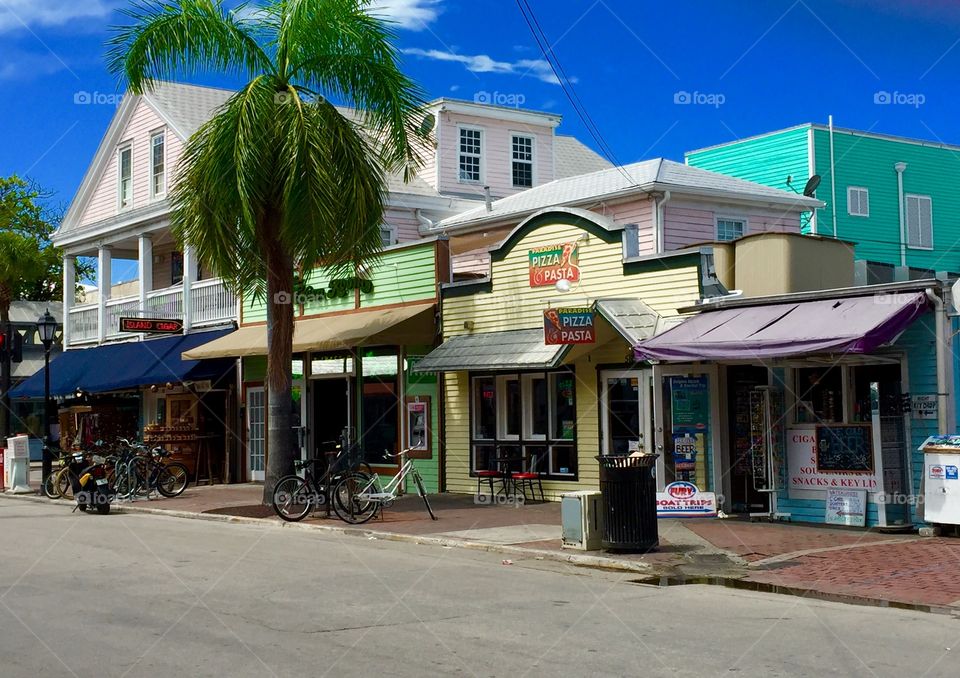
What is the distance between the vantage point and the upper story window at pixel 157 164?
30.5m

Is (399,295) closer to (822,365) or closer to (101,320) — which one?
(822,365)

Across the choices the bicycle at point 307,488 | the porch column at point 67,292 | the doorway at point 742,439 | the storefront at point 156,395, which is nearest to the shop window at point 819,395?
the doorway at point 742,439

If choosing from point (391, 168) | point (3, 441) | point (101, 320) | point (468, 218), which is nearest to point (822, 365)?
point (391, 168)

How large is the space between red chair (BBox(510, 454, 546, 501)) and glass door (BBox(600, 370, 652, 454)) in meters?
1.47

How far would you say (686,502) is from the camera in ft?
53.2

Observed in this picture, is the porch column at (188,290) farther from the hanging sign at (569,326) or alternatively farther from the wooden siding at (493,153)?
the hanging sign at (569,326)

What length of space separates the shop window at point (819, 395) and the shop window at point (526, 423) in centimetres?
443

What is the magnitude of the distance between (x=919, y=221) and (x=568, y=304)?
1804cm

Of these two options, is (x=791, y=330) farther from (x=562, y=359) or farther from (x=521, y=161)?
(x=521, y=161)

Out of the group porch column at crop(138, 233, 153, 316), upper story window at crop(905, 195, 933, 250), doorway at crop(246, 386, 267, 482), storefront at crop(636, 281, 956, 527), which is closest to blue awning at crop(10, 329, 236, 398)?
doorway at crop(246, 386, 267, 482)

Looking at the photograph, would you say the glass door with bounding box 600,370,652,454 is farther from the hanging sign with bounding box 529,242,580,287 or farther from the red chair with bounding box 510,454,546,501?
the hanging sign with bounding box 529,242,580,287

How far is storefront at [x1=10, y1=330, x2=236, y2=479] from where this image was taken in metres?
26.2

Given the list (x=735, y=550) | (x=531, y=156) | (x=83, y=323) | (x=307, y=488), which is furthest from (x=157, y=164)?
(x=735, y=550)

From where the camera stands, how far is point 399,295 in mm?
22828
